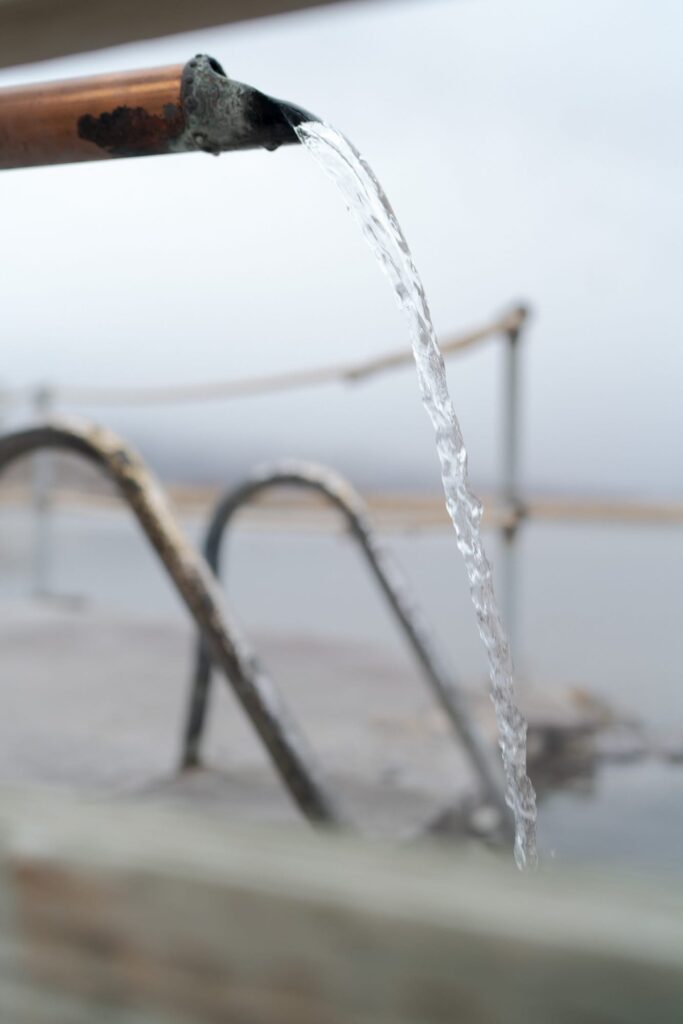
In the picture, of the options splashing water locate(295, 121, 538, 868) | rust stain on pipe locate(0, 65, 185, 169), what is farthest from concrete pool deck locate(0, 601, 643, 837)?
rust stain on pipe locate(0, 65, 185, 169)

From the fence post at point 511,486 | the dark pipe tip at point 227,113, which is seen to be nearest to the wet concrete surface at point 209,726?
the fence post at point 511,486

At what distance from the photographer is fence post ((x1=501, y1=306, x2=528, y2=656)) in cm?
208

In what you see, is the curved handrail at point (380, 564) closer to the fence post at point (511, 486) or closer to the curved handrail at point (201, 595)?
the curved handrail at point (201, 595)

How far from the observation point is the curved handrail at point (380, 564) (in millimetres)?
1458

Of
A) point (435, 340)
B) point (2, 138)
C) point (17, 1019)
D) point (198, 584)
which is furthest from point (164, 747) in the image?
point (17, 1019)

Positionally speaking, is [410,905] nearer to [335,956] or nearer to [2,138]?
[335,956]

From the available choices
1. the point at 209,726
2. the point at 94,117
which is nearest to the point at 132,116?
the point at 94,117

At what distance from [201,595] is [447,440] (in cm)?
39

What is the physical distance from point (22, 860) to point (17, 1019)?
0.02 m

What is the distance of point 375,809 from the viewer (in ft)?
4.68

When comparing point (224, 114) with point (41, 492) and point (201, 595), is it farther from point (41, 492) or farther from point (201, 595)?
point (41, 492)

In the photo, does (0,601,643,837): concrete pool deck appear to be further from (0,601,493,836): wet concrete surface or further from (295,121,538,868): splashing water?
(295,121,538,868): splashing water

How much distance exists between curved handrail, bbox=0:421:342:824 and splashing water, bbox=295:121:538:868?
273 millimetres

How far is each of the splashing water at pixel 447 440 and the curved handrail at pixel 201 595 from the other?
0.27 meters
